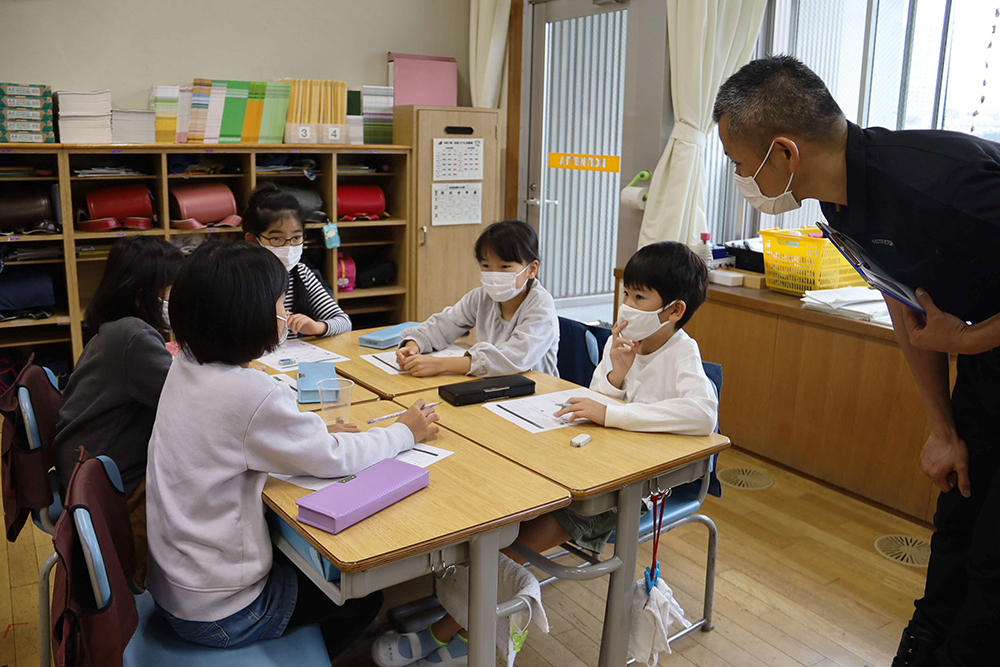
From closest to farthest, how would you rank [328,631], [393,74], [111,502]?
[111,502] < [328,631] < [393,74]

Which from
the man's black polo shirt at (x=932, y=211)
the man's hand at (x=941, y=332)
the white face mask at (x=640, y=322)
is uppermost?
the man's black polo shirt at (x=932, y=211)

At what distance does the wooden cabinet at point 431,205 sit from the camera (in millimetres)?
4699

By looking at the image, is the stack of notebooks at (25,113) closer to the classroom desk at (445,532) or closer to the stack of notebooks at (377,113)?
the stack of notebooks at (377,113)

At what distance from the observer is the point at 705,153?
13.8 ft

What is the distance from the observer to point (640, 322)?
2.12m

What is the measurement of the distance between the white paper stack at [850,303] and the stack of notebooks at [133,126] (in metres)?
3.26

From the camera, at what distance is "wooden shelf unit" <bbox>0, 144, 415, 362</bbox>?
3.86 meters

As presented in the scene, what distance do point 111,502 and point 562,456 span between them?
914mm

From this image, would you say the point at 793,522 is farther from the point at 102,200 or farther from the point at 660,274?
the point at 102,200

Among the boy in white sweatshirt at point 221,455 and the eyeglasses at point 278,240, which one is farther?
the eyeglasses at point 278,240

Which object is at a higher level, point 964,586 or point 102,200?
point 102,200

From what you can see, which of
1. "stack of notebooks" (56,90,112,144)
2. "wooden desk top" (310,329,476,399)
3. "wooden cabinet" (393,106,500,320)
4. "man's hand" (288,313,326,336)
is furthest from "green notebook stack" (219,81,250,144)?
"wooden desk top" (310,329,476,399)

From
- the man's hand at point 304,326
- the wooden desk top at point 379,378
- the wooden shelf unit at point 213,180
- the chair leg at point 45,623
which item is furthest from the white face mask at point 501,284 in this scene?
the wooden shelf unit at point 213,180

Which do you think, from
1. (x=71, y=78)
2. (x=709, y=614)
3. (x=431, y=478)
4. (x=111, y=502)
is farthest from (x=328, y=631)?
(x=71, y=78)
